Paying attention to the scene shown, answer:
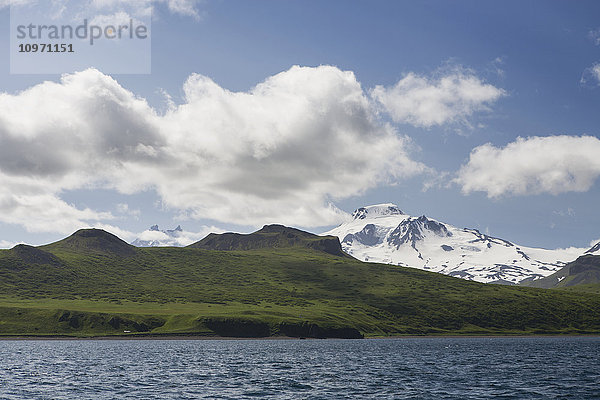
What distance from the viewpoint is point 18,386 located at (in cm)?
8400

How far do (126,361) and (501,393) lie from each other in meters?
87.1

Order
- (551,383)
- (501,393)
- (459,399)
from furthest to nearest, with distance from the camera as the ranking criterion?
(551,383) < (501,393) < (459,399)

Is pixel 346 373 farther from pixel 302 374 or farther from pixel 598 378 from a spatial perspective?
pixel 598 378

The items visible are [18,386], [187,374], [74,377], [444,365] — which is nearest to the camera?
[18,386]

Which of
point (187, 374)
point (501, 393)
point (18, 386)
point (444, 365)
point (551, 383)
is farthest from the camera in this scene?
point (444, 365)

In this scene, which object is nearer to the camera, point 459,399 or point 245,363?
point 459,399

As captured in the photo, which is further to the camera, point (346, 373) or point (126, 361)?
point (126, 361)

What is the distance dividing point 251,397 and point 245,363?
193 ft

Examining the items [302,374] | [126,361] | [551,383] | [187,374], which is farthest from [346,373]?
[126,361]

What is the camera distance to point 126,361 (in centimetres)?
13400

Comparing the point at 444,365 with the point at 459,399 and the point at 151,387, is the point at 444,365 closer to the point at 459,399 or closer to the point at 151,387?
the point at 459,399

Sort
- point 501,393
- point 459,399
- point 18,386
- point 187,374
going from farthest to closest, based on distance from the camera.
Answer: point 187,374 → point 18,386 → point 501,393 → point 459,399

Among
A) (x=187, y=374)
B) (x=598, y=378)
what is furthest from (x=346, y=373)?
(x=598, y=378)

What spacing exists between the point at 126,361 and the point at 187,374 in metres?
35.9
